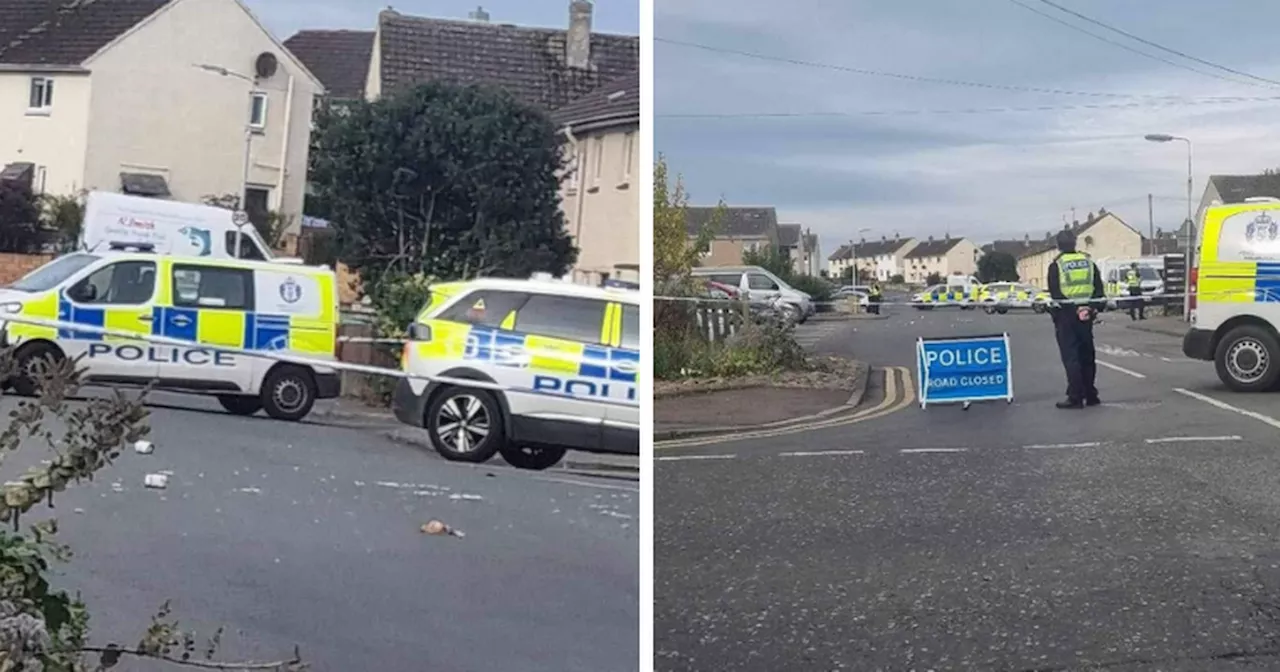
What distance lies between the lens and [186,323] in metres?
2.23

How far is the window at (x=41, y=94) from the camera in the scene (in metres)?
2.19

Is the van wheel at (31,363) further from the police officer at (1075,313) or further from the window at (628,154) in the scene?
the police officer at (1075,313)

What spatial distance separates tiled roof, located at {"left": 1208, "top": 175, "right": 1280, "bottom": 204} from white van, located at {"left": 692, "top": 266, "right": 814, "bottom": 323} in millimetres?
942

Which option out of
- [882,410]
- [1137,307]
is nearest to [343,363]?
[882,410]

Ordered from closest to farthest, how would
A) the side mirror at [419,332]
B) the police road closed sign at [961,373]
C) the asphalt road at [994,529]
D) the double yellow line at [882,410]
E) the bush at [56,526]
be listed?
the bush at [56,526], the side mirror at [419,332], the asphalt road at [994,529], the double yellow line at [882,410], the police road closed sign at [961,373]

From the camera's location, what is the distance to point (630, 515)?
252 cm

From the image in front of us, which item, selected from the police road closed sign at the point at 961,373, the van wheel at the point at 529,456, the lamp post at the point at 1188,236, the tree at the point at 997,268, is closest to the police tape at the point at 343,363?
the van wheel at the point at 529,456

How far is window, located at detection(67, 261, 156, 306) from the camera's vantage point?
2158mm

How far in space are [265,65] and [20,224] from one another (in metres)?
0.47

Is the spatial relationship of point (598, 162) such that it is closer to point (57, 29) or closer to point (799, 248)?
point (799, 248)

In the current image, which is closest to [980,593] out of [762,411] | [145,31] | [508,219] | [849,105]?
[762,411]

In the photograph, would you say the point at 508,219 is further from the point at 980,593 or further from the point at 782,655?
the point at 980,593

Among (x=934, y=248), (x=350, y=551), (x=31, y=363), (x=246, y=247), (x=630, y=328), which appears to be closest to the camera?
(x=31, y=363)

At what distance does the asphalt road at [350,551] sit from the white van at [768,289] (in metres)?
0.54
